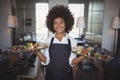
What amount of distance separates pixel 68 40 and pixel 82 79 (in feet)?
7.78

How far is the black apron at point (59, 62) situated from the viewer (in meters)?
1.33

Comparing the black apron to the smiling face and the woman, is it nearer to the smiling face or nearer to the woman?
the woman

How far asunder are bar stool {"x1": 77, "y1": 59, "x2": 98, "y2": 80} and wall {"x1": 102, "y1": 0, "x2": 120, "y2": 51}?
0.89 metres

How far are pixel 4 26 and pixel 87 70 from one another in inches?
89.6

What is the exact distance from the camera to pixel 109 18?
412 cm

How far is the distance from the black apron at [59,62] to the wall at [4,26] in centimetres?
303

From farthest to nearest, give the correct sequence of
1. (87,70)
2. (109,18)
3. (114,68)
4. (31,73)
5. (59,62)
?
1. (109,18)
2. (87,70)
3. (31,73)
4. (114,68)
5. (59,62)

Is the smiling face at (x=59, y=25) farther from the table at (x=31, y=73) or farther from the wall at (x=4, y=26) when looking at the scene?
the wall at (x=4, y=26)

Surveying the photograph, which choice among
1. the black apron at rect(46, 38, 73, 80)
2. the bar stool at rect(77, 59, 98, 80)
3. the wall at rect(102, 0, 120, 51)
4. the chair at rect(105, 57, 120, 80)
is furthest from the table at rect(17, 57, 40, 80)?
the wall at rect(102, 0, 120, 51)

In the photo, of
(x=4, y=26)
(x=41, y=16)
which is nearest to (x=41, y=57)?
(x=41, y=16)

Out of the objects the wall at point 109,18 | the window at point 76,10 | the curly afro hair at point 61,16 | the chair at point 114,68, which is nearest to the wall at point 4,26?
the window at point 76,10

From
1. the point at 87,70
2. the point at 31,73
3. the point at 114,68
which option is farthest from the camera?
the point at 87,70

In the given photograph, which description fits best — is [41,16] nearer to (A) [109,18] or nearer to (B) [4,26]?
(B) [4,26]

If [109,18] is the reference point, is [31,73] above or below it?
below
